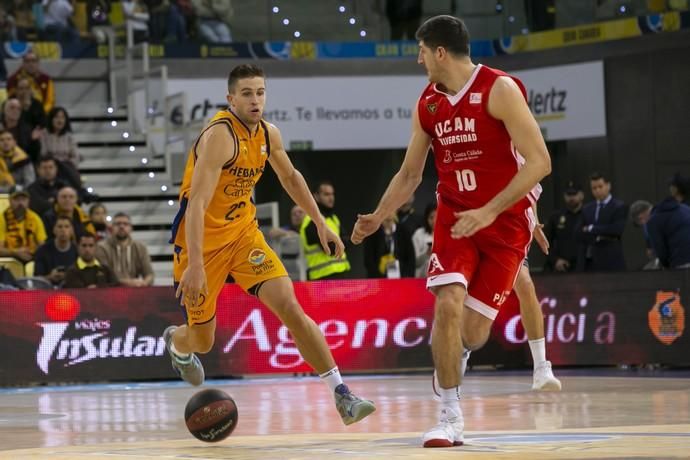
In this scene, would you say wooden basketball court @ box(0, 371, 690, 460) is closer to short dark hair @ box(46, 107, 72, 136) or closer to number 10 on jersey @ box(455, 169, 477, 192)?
number 10 on jersey @ box(455, 169, 477, 192)

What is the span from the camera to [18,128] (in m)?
19.2

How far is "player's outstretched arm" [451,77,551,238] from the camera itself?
696 cm

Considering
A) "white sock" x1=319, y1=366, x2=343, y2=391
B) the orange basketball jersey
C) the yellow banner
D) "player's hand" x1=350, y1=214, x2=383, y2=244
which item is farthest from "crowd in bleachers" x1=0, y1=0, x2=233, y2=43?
"player's hand" x1=350, y1=214, x2=383, y2=244

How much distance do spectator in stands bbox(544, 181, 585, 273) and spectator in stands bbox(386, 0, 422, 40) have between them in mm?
5502

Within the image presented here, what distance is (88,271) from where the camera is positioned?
15.4 m

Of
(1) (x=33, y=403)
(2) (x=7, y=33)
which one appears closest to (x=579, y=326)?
(1) (x=33, y=403)

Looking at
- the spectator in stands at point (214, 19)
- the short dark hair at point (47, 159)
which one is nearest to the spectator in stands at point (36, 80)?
the short dark hair at point (47, 159)

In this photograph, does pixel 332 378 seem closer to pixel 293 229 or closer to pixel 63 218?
pixel 63 218

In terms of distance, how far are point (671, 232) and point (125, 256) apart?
609cm

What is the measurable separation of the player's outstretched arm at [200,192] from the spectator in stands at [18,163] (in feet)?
34.2

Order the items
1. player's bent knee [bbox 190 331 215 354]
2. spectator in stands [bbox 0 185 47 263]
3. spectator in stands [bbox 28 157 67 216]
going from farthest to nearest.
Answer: spectator in stands [bbox 28 157 67 216] < spectator in stands [bbox 0 185 47 263] < player's bent knee [bbox 190 331 215 354]

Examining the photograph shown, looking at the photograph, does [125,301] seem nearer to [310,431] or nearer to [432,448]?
[310,431]

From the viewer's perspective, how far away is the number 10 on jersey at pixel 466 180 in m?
7.69

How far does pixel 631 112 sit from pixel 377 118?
12.9 feet
